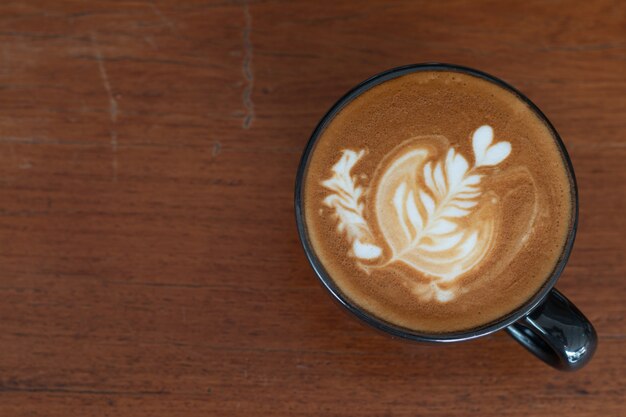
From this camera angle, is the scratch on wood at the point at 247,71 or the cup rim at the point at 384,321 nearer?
the cup rim at the point at 384,321

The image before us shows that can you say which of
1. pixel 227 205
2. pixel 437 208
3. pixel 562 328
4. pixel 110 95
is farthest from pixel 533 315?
pixel 110 95

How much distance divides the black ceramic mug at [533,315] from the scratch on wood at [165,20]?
0.35 metres

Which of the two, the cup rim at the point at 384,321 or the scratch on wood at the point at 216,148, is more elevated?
the cup rim at the point at 384,321

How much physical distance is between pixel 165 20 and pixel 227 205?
1.07 ft

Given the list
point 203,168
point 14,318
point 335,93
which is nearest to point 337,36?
point 335,93

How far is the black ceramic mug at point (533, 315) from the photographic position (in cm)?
84

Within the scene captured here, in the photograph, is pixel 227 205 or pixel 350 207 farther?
pixel 227 205

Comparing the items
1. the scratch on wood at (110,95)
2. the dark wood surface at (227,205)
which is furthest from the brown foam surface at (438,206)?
the scratch on wood at (110,95)

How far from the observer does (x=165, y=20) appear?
3.57ft

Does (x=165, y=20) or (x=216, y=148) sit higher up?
(x=165, y=20)

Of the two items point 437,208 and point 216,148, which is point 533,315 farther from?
point 216,148

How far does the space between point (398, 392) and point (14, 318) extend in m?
0.59

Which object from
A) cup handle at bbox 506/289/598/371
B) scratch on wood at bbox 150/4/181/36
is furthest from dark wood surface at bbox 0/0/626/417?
cup handle at bbox 506/289/598/371

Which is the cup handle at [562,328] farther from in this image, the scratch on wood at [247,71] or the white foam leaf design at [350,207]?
the scratch on wood at [247,71]
